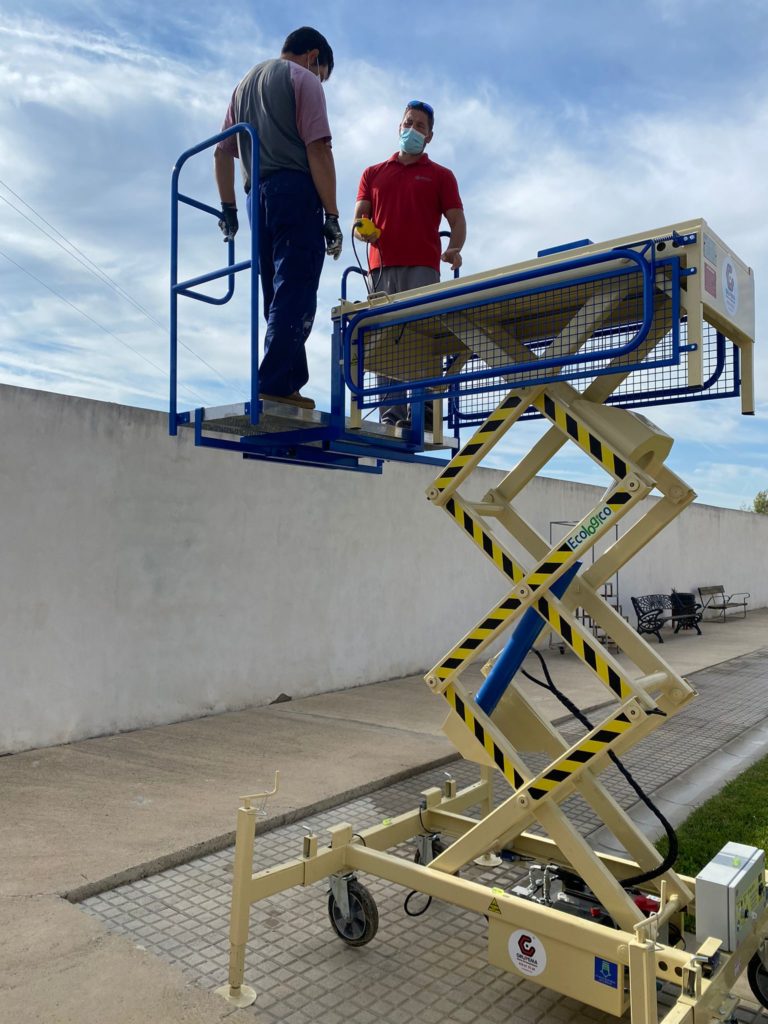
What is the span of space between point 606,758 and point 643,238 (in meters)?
1.94

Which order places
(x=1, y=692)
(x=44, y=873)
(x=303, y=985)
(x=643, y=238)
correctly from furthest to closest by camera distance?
1. (x=1, y=692)
2. (x=44, y=873)
3. (x=303, y=985)
4. (x=643, y=238)

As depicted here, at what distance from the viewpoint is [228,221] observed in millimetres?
4629

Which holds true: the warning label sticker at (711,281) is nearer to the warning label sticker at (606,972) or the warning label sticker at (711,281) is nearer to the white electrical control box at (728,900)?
the white electrical control box at (728,900)

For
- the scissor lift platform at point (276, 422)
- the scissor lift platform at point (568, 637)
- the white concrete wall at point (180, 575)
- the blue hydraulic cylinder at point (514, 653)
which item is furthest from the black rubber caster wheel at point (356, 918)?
the white concrete wall at point (180, 575)

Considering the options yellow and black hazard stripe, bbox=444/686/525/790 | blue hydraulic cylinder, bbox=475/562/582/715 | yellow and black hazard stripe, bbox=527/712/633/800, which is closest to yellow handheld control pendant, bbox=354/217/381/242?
blue hydraulic cylinder, bbox=475/562/582/715

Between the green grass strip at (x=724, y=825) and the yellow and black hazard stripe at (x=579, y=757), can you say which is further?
the green grass strip at (x=724, y=825)

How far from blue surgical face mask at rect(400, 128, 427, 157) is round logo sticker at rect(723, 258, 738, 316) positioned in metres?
2.15

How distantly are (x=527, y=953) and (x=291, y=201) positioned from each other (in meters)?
3.57

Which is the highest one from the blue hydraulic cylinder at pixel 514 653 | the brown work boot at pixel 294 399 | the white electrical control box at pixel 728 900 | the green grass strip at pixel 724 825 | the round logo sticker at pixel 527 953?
the brown work boot at pixel 294 399

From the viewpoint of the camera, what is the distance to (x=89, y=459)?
6617mm

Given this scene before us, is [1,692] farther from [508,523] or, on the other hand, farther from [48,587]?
[508,523]

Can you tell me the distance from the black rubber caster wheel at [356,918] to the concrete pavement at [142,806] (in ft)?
2.20

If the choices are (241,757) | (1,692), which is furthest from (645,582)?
(1,692)

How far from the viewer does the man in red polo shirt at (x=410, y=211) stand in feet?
15.1
